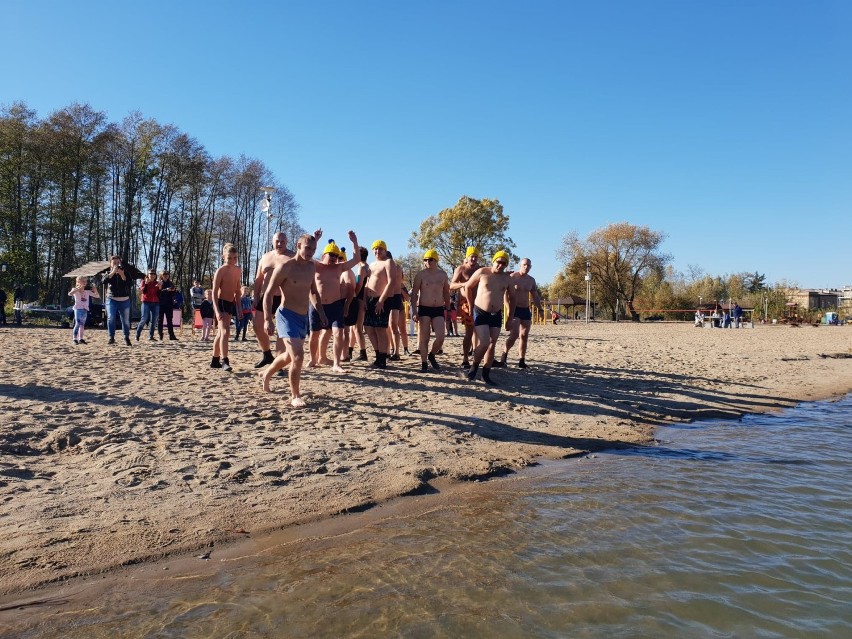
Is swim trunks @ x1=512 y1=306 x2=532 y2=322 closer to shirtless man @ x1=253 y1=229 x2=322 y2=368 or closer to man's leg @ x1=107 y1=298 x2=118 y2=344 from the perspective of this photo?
shirtless man @ x1=253 y1=229 x2=322 y2=368

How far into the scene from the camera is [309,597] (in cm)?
275

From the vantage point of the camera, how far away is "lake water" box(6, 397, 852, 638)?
256cm

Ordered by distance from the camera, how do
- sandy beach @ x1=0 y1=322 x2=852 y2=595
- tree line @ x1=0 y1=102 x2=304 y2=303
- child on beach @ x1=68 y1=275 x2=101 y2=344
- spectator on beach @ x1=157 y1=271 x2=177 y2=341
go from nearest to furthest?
sandy beach @ x1=0 y1=322 x2=852 y2=595 < child on beach @ x1=68 y1=275 x2=101 y2=344 < spectator on beach @ x1=157 y1=271 x2=177 y2=341 < tree line @ x1=0 y1=102 x2=304 y2=303

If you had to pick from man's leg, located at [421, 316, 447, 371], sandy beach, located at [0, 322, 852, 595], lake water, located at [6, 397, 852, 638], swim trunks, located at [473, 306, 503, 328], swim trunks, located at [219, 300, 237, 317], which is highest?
swim trunks, located at [219, 300, 237, 317]

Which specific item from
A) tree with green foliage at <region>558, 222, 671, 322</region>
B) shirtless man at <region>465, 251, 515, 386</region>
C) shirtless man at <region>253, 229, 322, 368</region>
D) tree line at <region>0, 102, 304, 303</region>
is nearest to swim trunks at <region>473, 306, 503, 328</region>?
shirtless man at <region>465, 251, 515, 386</region>

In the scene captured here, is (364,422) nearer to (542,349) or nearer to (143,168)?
(542,349)

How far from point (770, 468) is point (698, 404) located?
3111 millimetres

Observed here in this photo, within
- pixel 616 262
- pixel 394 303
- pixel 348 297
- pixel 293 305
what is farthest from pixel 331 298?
pixel 616 262

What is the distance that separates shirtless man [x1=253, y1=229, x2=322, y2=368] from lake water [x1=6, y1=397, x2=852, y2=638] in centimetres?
378

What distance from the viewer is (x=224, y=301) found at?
8297mm

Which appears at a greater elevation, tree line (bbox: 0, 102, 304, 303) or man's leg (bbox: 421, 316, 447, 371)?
tree line (bbox: 0, 102, 304, 303)

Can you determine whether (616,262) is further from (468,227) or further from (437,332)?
(437,332)

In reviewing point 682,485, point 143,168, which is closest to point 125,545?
point 682,485

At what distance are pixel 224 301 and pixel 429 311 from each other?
2.89 metres
